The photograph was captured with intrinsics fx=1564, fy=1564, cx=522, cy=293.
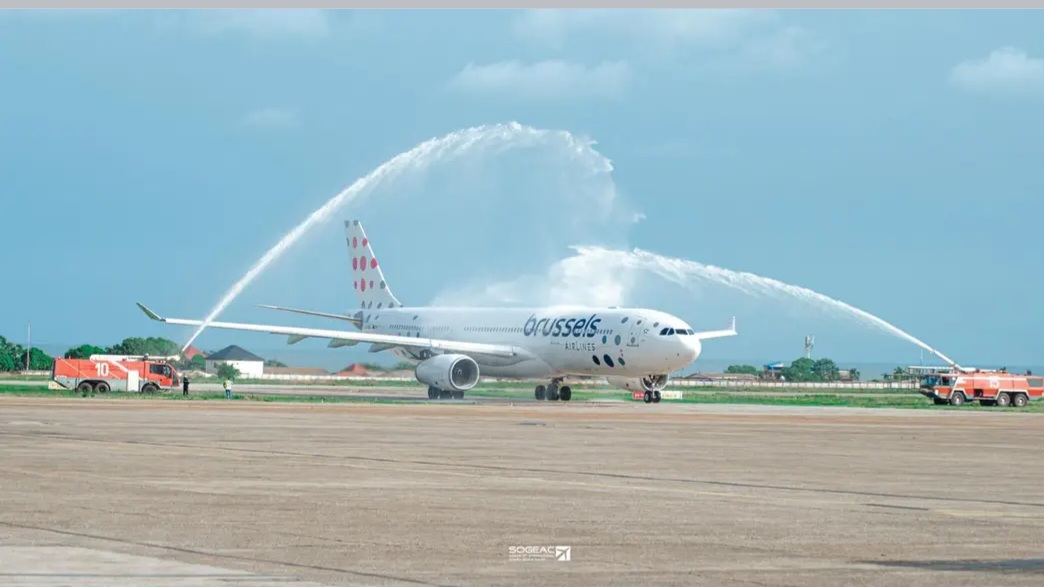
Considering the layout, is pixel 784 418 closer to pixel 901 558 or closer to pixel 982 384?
pixel 982 384

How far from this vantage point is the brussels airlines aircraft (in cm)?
7419

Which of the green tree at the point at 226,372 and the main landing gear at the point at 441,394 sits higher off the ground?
the green tree at the point at 226,372

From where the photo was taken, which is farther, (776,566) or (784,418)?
(784,418)

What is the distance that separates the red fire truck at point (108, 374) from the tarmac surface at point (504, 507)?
39.3 m

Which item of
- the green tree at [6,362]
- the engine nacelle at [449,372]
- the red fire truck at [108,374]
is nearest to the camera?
the engine nacelle at [449,372]

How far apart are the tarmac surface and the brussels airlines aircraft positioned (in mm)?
29489

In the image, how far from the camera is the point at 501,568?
1562 cm

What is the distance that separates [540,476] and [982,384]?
6455 cm

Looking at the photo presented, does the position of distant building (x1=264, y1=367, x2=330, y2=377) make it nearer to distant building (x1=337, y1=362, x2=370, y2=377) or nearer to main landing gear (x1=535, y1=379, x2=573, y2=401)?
distant building (x1=337, y1=362, x2=370, y2=377)

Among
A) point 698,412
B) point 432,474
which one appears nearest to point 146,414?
point 698,412

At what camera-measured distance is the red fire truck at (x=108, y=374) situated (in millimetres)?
82688

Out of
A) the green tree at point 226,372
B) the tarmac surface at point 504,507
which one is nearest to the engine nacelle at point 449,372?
the tarmac surface at point 504,507

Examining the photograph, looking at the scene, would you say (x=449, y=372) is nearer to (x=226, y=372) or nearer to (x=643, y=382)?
(x=643, y=382)

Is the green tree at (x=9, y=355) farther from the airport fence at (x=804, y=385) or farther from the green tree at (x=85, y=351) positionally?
the airport fence at (x=804, y=385)
